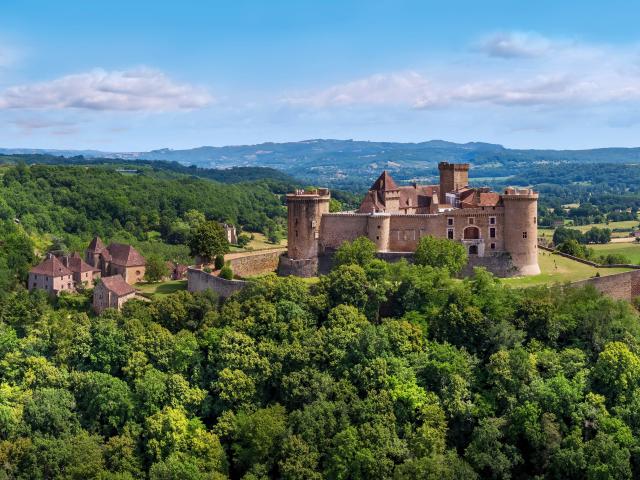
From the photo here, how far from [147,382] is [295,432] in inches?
357

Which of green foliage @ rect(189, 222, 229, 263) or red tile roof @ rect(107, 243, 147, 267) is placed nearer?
green foliage @ rect(189, 222, 229, 263)

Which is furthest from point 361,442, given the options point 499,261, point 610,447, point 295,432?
point 499,261

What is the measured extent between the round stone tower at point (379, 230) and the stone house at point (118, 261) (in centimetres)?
1771

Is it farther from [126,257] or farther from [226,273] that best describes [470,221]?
[126,257]

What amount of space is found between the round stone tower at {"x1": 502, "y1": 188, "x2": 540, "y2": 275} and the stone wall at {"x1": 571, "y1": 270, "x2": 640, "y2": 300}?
4.77m

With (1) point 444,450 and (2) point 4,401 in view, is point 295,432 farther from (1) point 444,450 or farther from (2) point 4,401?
(2) point 4,401

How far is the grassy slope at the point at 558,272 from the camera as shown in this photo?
4991 centimetres

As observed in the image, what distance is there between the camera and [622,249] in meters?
90.7

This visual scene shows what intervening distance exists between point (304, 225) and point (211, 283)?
25.8ft

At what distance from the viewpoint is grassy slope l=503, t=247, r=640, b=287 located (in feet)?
164

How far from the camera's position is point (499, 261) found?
52062 millimetres

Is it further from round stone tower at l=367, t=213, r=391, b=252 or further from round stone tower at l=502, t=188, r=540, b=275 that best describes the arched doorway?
round stone tower at l=367, t=213, r=391, b=252

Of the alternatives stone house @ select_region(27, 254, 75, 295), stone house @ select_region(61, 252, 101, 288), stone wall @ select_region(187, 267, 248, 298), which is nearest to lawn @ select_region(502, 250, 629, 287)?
stone wall @ select_region(187, 267, 248, 298)

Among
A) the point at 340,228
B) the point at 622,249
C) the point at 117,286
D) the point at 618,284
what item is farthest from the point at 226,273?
the point at 622,249
